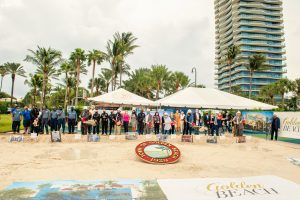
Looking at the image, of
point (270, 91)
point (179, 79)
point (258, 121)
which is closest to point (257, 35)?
point (270, 91)

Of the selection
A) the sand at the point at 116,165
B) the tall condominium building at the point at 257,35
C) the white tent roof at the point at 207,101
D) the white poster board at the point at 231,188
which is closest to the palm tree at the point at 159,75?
the white tent roof at the point at 207,101

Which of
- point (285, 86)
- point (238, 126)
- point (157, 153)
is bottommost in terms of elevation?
point (157, 153)

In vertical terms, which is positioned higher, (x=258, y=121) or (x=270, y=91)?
(x=270, y=91)

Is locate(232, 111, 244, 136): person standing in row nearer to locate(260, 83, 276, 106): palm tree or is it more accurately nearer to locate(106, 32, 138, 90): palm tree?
locate(106, 32, 138, 90): palm tree

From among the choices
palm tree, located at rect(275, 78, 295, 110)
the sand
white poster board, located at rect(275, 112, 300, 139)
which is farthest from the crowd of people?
palm tree, located at rect(275, 78, 295, 110)

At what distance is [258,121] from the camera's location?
21.1 m

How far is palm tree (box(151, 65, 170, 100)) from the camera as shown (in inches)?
1969

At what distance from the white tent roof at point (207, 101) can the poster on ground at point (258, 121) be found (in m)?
0.99

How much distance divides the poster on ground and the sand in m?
8.23

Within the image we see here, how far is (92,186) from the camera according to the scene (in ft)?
20.2

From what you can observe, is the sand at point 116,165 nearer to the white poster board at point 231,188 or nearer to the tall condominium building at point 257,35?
the white poster board at point 231,188

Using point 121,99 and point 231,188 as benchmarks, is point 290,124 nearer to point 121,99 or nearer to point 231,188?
point 231,188

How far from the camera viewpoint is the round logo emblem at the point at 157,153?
30.3 ft

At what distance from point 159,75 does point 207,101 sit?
93.7ft
